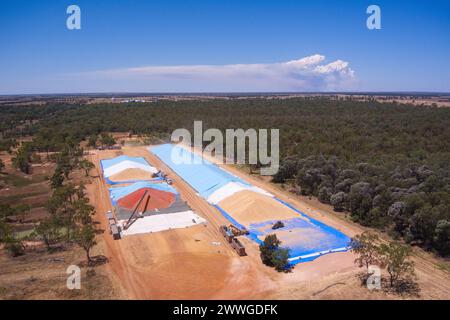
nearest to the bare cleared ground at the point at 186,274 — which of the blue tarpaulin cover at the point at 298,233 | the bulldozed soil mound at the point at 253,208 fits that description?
the blue tarpaulin cover at the point at 298,233

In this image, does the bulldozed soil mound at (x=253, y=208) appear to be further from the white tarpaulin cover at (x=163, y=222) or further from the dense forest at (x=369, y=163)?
the dense forest at (x=369, y=163)

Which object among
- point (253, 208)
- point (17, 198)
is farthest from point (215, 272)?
point (17, 198)

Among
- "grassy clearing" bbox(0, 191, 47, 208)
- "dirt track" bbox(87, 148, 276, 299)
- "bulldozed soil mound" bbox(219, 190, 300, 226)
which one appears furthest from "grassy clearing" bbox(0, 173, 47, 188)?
"bulldozed soil mound" bbox(219, 190, 300, 226)

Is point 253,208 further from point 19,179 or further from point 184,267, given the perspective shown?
point 19,179

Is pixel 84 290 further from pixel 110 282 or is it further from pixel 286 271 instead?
pixel 286 271
